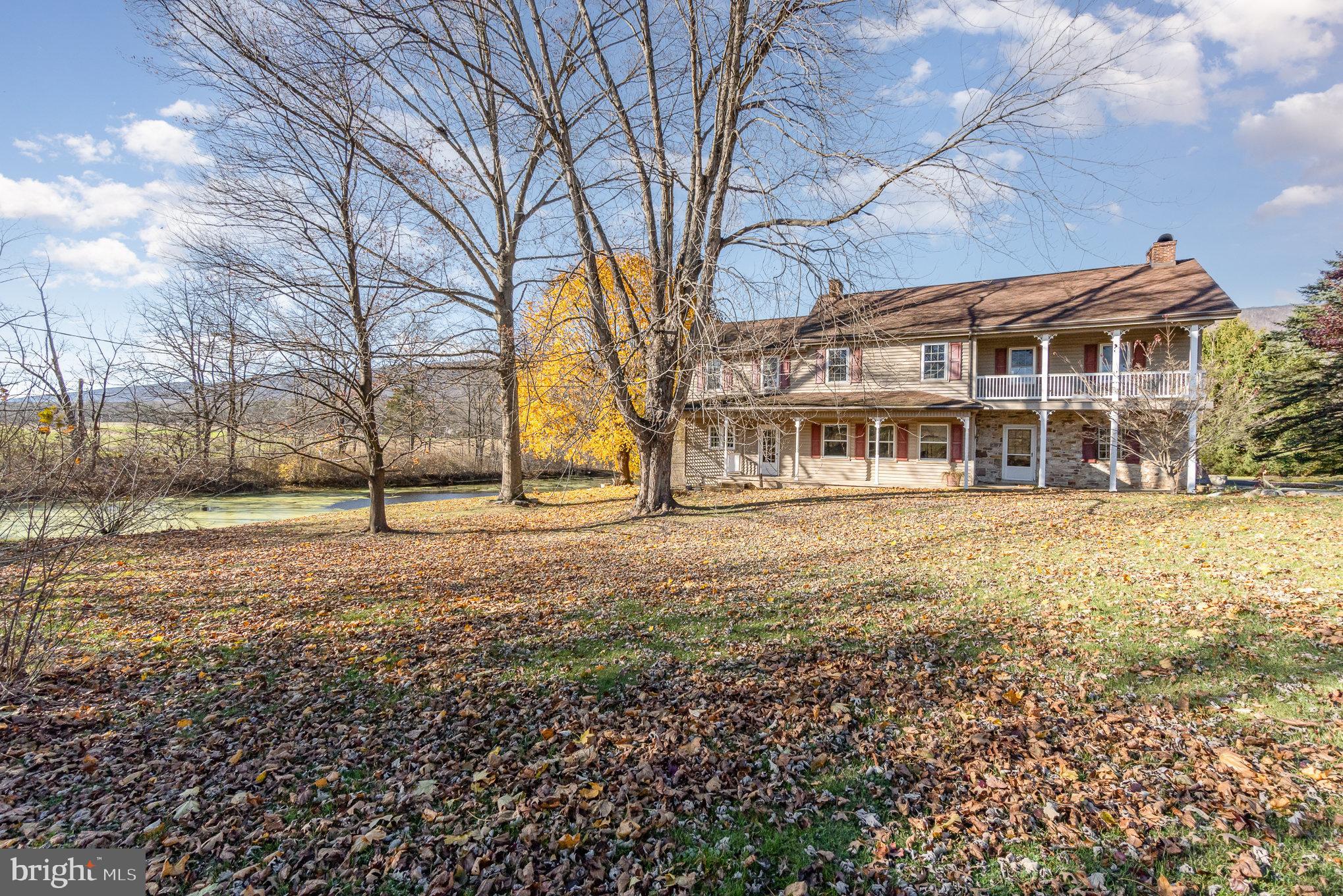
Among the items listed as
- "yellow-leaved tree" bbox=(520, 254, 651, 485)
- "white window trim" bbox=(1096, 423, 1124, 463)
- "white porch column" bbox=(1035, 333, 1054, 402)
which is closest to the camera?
"yellow-leaved tree" bbox=(520, 254, 651, 485)

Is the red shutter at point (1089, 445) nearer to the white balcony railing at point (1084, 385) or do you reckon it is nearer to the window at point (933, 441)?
the white balcony railing at point (1084, 385)

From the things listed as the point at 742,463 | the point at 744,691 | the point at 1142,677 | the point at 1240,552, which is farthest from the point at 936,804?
the point at 742,463

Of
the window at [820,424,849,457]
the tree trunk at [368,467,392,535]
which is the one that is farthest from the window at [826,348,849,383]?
the tree trunk at [368,467,392,535]

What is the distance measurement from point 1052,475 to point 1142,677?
17512mm

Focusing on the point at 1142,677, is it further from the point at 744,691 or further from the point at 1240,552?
the point at 1240,552

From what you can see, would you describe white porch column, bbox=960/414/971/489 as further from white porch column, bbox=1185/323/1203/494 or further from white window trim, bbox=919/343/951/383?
white porch column, bbox=1185/323/1203/494

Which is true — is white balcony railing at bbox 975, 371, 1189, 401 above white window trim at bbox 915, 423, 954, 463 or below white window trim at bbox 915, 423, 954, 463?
above

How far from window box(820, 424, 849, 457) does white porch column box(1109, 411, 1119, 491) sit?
25.1 feet

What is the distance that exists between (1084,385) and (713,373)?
43.2ft

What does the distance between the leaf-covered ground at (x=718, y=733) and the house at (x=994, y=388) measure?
10.5 meters

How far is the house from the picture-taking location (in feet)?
56.3

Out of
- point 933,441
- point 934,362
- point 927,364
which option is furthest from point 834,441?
point 934,362

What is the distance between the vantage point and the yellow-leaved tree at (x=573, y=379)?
11008 mm

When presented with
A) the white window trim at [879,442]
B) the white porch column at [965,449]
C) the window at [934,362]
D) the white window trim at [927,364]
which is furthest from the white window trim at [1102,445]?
the white window trim at [879,442]
